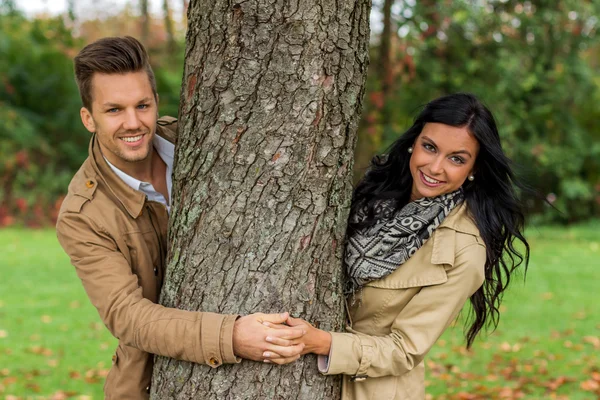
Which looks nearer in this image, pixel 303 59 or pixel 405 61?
pixel 303 59

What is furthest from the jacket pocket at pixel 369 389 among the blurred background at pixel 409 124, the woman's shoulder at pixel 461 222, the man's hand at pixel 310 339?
the blurred background at pixel 409 124

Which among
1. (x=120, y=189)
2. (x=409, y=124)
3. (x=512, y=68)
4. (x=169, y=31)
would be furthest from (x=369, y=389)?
(x=169, y=31)

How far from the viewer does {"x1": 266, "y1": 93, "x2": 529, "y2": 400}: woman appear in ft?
8.54

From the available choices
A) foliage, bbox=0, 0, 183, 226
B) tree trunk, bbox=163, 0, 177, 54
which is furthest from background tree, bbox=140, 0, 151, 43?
foliage, bbox=0, 0, 183, 226

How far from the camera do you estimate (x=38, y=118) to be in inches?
617

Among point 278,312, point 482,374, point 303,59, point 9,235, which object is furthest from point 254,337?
point 9,235

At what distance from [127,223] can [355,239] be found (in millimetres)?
958

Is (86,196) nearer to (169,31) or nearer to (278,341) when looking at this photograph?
(278,341)

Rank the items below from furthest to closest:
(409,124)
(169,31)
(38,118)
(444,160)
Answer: (169,31) < (38,118) < (409,124) < (444,160)

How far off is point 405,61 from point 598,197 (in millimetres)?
6077

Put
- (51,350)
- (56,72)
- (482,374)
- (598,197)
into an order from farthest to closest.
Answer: (56,72) < (598,197) < (51,350) < (482,374)

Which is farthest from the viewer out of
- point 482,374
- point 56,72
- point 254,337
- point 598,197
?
point 56,72

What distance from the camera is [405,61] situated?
41.7 feet

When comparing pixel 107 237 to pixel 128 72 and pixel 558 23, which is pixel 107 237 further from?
pixel 558 23
